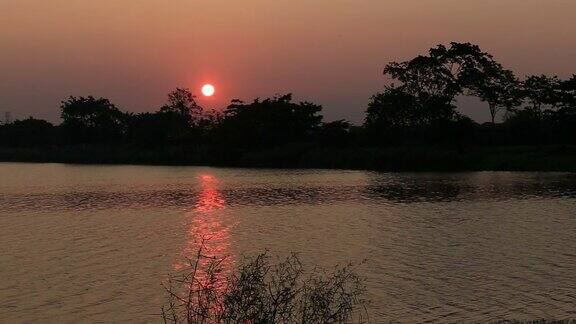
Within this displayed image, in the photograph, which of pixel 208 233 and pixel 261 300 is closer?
pixel 261 300

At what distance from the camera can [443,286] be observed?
2073 cm

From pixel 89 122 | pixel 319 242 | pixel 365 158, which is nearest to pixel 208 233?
pixel 319 242

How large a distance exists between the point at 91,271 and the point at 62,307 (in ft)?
16.7

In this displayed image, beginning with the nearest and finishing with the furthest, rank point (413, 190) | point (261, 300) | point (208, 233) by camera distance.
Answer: point (261, 300)
point (208, 233)
point (413, 190)

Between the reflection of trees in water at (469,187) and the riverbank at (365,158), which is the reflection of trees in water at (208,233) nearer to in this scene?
the reflection of trees in water at (469,187)

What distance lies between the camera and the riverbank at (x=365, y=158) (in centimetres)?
8438

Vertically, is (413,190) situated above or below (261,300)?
above

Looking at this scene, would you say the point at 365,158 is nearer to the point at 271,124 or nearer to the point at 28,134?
the point at 271,124

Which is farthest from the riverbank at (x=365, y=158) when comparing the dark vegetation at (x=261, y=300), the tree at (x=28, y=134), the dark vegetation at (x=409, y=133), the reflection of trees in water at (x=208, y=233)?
the dark vegetation at (x=261, y=300)

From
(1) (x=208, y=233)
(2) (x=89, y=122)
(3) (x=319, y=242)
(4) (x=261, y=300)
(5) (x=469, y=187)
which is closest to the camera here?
(4) (x=261, y=300)

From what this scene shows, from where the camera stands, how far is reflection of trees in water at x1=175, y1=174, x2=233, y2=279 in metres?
26.1

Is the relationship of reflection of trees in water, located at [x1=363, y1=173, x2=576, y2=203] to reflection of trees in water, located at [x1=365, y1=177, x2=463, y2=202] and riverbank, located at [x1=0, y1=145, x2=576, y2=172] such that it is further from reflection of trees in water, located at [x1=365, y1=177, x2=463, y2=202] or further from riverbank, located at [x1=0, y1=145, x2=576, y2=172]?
riverbank, located at [x1=0, y1=145, x2=576, y2=172]

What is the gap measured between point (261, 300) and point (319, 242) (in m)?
18.2

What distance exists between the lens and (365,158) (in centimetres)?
9775
